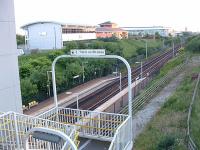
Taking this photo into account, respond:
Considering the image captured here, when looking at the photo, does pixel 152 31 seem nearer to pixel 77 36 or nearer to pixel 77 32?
pixel 77 32

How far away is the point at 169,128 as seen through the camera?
15352 mm

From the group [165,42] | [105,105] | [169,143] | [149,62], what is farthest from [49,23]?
[169,143]

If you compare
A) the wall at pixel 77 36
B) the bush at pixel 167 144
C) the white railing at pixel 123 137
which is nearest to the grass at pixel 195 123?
the bush at pixel 167 144

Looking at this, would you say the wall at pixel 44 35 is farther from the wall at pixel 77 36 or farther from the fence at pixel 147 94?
the fence at pixel 147 94

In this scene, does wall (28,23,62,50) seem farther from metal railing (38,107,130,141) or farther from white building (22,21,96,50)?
metal railing (38,107,130,141)

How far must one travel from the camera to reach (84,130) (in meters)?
10.3

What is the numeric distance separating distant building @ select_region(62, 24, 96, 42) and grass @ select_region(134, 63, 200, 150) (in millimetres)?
35210

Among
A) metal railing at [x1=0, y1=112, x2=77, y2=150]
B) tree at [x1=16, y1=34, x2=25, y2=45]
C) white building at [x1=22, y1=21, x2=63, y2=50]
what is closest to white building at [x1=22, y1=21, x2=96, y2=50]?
white building at [x1=22, y1=21, x2=63, y2=50]

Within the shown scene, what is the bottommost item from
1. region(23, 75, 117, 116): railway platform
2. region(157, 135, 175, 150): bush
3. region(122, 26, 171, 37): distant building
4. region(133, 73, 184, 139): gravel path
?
region(23, 75, 117, 116): railway platform

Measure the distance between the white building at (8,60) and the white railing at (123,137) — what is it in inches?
186

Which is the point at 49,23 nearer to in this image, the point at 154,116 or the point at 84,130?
the point at 154,116

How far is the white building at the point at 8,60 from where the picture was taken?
10.7 meters

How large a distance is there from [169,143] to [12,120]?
676 cm

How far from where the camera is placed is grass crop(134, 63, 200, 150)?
12414mm
